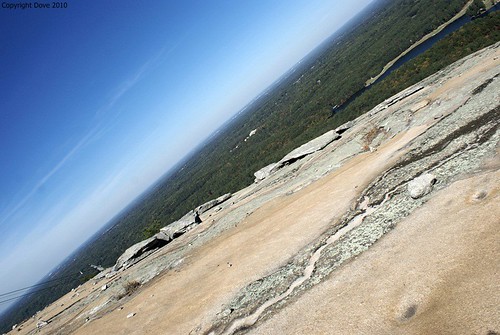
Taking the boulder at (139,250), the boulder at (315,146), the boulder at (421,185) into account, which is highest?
the boulder at (139,250)

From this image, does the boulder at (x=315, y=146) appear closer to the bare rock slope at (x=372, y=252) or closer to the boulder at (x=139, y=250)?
the bare rock slope at (x=372, y=252)

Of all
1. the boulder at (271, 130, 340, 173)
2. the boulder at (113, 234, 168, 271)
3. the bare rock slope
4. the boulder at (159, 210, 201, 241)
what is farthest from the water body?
the bare rock slope

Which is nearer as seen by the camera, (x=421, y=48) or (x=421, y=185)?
(x=421, y=185)

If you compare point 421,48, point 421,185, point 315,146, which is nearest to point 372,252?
point 421,185

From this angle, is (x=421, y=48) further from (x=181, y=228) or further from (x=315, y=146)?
(x=181, y=228)

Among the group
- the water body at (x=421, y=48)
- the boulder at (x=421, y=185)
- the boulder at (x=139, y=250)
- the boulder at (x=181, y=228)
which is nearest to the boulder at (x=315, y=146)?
the boulder at (x=181, y=228)
